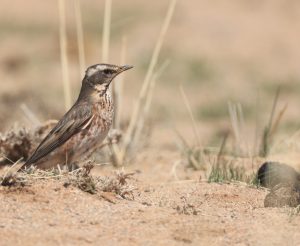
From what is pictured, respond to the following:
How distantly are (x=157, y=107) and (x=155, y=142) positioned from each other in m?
3.36

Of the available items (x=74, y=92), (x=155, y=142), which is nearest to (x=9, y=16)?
(x=74, y=92)

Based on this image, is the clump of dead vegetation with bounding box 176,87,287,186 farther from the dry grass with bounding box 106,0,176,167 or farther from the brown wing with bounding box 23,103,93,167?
the brown wing with bounding box 23,103,93,167

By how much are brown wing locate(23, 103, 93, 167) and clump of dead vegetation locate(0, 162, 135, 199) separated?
829 mm

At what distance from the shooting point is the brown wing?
7.56 m

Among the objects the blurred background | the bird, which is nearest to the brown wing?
the bird

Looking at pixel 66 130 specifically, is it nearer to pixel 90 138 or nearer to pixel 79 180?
pixel 90 138

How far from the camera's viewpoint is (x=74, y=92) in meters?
14.8

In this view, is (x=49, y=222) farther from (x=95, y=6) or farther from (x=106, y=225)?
(x=95, y=6)

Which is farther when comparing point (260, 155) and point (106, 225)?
point (260, 155)

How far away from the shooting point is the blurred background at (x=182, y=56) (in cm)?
1422

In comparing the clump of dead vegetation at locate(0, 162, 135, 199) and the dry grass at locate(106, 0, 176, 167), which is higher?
the dry grass at locate(106, 0, 176, 167)

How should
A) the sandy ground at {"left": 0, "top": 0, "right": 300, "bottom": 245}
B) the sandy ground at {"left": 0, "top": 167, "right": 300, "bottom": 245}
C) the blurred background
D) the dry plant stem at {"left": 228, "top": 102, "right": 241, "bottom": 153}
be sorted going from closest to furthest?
the sandy ground at {"left": 0, "top": 167, "right": 300, "bottom": 245}
the sandy ground at {"left": 0, "top": 0, "right": 300, "bottom": 245}
the dry plant stem at {"left": 228, "top": 102, "right": 241, "bottom": 153}
the blurred background

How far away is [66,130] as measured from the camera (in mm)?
7602

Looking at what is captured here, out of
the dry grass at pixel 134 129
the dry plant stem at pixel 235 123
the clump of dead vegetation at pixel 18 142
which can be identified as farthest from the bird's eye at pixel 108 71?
the dry plant stem at pixel 235 123
